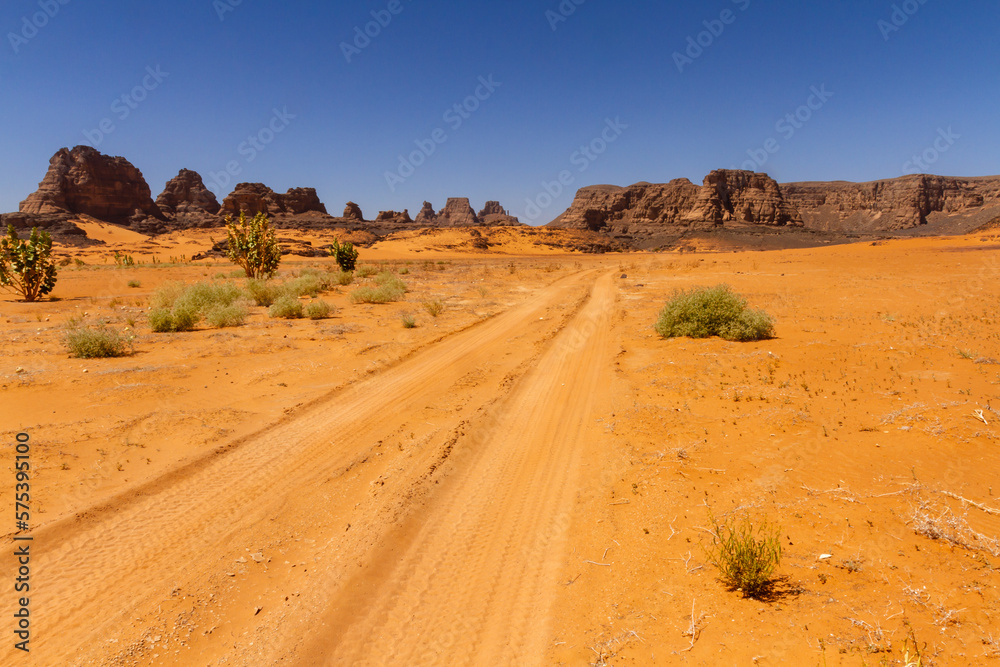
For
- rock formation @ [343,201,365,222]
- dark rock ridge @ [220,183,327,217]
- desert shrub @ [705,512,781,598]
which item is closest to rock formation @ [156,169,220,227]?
dark rock ridge @ [220,183,327,217]

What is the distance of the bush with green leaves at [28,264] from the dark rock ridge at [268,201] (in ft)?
240

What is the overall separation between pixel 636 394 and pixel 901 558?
Answer: 490 centimetres

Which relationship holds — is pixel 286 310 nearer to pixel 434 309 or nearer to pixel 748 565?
pixel 434 309

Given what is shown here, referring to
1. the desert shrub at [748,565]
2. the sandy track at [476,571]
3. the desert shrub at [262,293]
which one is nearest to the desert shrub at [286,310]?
the desert shrub at [262,293]

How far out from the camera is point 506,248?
76312 millimetres

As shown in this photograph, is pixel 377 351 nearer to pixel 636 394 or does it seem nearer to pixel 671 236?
pixel 636 394

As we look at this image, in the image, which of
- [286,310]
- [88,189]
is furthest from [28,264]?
[88,189]

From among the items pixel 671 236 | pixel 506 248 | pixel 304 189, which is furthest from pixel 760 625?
pixel 304 189

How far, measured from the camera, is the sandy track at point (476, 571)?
349cm

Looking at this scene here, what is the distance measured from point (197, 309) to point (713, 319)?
16.3 meters

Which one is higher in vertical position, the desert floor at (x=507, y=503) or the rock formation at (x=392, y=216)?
the rock formation at (x=392, y=216)

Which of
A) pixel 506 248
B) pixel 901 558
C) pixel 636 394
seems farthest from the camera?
pixel 506 248

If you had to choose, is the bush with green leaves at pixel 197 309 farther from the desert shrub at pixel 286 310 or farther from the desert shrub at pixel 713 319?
the desert shrub at pixel 713 319

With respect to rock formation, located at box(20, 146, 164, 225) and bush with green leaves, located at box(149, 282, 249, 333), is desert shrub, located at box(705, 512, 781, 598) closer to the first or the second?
bush with green leaves, located at box(149, 282, 249, 333)
